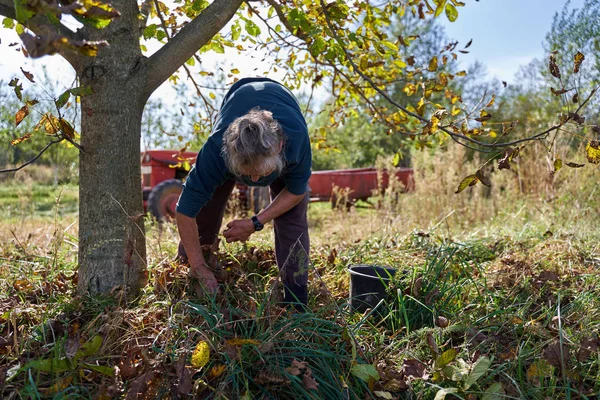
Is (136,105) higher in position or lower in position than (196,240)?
higher

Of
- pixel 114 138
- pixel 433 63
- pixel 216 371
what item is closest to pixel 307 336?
pixel 216 371

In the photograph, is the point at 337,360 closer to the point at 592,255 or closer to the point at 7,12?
the point at 7,12

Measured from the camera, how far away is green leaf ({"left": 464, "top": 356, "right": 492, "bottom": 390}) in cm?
194

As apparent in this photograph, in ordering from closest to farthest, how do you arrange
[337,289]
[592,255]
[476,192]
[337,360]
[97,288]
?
1. [337,360]
2. [97,288]
3. [337,289]
4. [592,255]
5. [476,192]

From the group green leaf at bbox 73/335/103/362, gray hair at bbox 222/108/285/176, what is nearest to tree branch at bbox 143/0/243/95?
gray hair at bbox 222/108/285/176

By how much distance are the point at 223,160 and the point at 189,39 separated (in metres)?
0.73

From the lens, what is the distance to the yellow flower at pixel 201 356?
188cm

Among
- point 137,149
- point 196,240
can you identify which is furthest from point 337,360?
point 137,149

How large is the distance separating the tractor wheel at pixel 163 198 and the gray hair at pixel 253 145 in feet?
18.0

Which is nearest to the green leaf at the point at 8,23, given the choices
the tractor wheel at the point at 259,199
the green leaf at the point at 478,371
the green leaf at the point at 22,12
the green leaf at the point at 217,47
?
the green leaf at the point at 217,47

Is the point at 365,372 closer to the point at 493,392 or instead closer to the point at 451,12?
the point at 493,392

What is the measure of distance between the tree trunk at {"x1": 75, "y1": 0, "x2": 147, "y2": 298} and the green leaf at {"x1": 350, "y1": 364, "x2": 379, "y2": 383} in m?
1.27

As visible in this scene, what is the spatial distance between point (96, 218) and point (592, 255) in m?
3.28

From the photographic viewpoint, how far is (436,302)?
267cm
